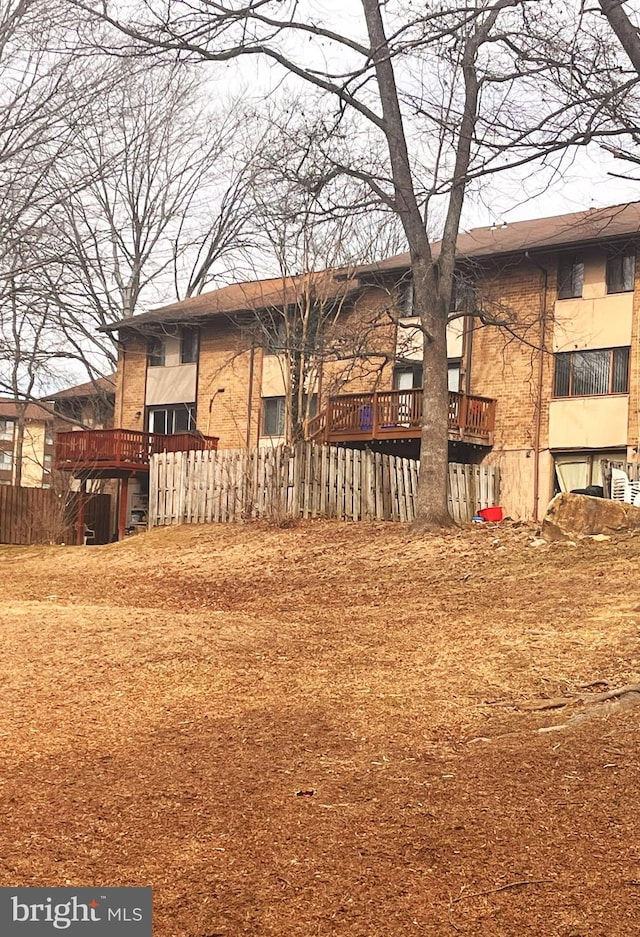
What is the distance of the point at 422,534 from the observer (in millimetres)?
19078

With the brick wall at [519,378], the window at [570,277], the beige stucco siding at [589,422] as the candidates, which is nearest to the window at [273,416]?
the brick wall at [519,378]

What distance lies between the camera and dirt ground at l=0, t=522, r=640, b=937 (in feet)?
14.7

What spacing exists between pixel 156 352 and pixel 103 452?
7340mm

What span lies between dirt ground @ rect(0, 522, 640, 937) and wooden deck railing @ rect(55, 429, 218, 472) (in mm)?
19964

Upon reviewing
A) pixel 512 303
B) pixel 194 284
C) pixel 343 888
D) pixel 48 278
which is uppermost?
pixel 194 284

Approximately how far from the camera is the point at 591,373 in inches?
1179

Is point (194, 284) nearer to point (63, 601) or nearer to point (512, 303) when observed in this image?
point (512, 303)

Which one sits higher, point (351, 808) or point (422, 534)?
point (422, 534)

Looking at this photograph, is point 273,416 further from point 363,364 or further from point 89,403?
point 89,403

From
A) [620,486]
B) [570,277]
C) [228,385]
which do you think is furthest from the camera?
[228,385]

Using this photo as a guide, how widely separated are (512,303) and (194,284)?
54.0 feet

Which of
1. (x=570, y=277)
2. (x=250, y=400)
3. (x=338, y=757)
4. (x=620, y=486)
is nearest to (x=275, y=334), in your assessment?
(x=250, y=400)

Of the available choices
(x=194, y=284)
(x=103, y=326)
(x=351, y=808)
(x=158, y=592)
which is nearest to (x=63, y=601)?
(x=158, y=592)

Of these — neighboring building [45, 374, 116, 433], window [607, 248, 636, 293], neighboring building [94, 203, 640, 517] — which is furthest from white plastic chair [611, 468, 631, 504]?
neighboring building [45, 374, 116, 433]
